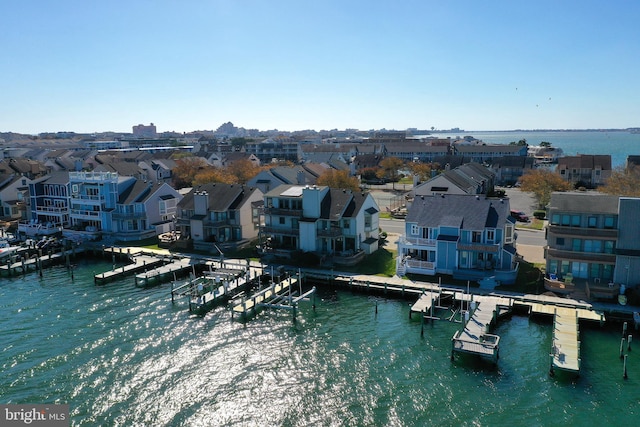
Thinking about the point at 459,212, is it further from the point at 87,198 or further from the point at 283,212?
the point at 87,198

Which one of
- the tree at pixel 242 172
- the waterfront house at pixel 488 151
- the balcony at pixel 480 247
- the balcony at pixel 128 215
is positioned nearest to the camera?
the balcony at pixel 480 247

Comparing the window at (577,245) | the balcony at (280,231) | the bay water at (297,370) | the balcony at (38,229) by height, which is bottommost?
the bay water at (297,370)

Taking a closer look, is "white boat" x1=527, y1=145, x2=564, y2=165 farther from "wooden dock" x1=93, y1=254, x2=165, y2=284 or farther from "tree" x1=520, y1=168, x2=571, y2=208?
"wooden dock" x1=93, y1=254, x2=165, y2=284

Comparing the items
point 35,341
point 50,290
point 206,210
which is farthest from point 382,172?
point 35,341

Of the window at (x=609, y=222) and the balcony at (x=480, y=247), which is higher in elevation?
the window at (x=609, y=222)

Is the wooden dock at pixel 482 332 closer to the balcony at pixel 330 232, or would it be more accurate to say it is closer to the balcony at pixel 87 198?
the balcony at pixel 330 232

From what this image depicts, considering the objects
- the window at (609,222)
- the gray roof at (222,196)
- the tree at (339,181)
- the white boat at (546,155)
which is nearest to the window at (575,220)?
the window at (609,222)
